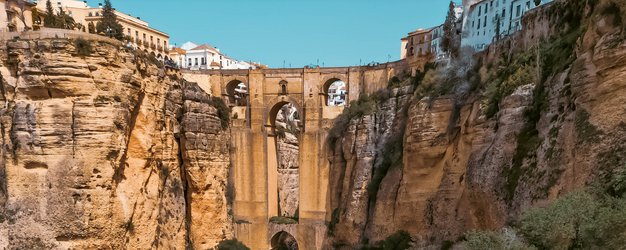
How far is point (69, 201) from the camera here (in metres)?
16.4

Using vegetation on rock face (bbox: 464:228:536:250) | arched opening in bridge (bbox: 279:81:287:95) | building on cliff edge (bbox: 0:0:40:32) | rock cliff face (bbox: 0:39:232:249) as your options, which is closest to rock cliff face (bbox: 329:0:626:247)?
vegetation on rock face (bbox: 464:228:536:250)

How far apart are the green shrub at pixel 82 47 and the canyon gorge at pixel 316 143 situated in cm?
7

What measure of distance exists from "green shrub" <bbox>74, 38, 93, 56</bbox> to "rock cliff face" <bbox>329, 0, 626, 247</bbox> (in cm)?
1438

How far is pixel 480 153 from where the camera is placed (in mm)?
15133

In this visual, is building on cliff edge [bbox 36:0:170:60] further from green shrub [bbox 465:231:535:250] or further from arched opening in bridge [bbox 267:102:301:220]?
green shrub [bbox 465:231:535:250]

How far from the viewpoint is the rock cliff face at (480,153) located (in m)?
9.22

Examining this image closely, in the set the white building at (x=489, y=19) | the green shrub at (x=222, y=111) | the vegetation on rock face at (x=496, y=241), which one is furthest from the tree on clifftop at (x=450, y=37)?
the vegetation on rock face at (x=496, y=241)

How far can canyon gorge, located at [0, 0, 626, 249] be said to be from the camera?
35.8 feet

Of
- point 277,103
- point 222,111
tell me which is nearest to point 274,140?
point 277,103

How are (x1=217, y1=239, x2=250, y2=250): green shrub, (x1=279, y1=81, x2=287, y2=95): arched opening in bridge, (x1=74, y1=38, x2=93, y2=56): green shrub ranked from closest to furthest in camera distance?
(x1=74, y1=38, x2=93, y2=56): green shrub, (x1=217, y1=239, x2=250, y2=250): green shrub, (x1=279, y1=81, x2=287, y2=95): arched opening in bridge

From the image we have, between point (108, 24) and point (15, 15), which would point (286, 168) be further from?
point (15, 15)

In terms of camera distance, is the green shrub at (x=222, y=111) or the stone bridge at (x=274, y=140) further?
the stone bridge at (x=274, y=140)

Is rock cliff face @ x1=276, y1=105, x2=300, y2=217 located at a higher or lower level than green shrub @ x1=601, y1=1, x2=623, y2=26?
lower

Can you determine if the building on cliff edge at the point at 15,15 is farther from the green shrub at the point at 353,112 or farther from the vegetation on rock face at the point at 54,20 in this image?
the green shrub at the point at 353,112
